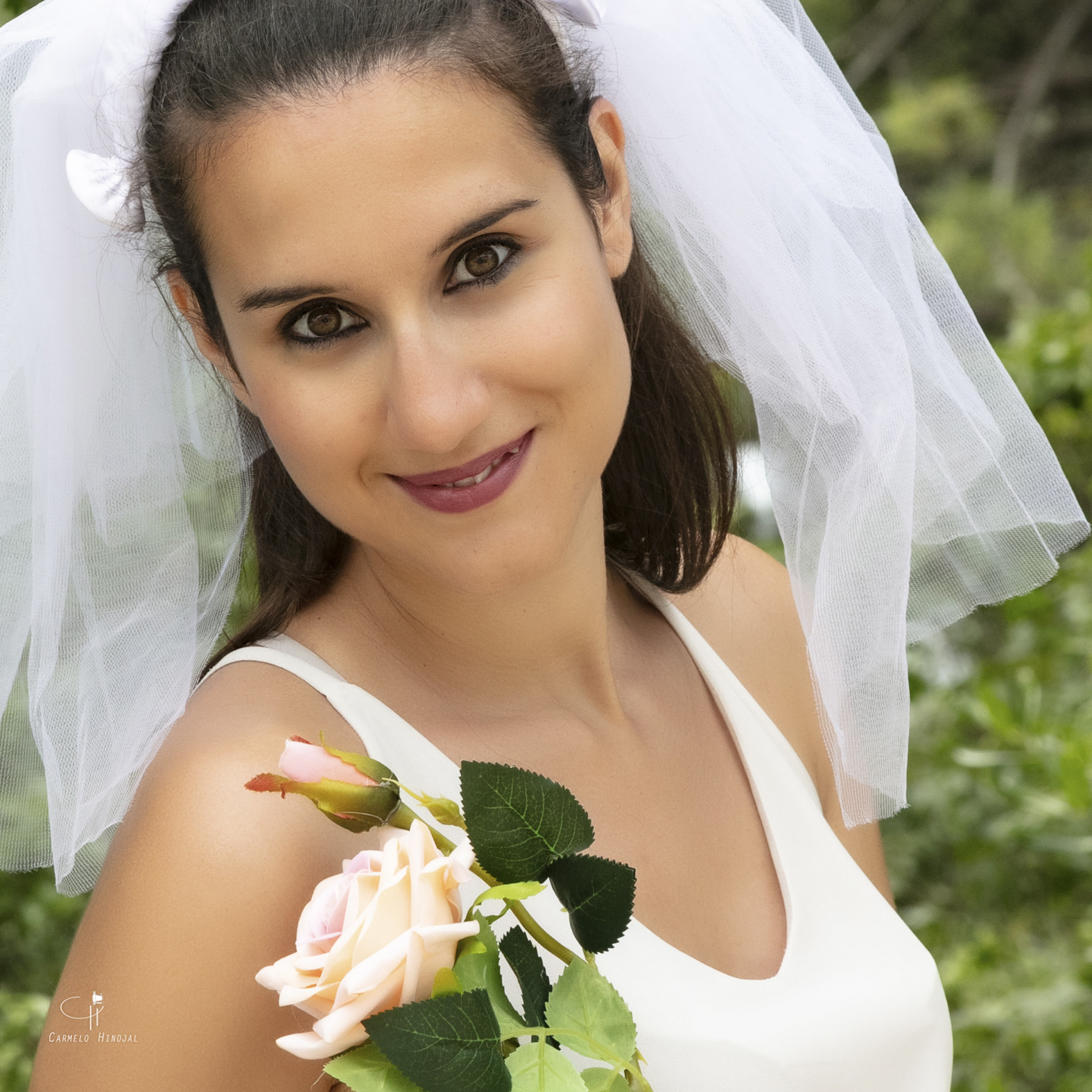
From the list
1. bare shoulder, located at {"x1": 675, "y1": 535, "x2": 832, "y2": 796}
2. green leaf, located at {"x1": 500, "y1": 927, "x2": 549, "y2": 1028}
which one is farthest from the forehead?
bare shoulder, located at {"x1": 675, "y1": 535, "x2": 832, "y2": 796}

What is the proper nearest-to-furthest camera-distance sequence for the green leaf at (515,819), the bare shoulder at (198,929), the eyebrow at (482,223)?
the green leaf at (515,819)
the bare shoulder at (198,929)
the eyebrow at (482,223)

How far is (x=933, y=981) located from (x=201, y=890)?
91 cm

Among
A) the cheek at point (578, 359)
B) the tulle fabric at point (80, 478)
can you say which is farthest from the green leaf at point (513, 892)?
the tulle fabric at point (80, 478)

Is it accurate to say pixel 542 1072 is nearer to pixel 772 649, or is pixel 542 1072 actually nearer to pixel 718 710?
pixel 718 710

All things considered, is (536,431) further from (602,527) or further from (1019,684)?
(1019,684)

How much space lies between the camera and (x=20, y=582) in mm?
1542

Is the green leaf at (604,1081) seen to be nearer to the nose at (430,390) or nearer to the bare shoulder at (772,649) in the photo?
the nose at (430,390)

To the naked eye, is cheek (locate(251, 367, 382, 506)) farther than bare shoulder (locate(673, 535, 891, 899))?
No

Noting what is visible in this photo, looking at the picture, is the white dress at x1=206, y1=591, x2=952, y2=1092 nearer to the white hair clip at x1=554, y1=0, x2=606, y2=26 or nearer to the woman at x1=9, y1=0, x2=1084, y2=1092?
the woman at x1=9, y1=0, x2=1084, y2=1092

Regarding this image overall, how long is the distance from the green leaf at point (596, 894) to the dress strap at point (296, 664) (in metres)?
0.58

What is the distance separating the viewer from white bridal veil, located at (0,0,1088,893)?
149 cm

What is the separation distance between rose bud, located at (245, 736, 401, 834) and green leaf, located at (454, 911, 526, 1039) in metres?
0.10

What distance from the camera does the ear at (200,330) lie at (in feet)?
5.05

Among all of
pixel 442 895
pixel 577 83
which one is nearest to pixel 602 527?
pixel 577 83
